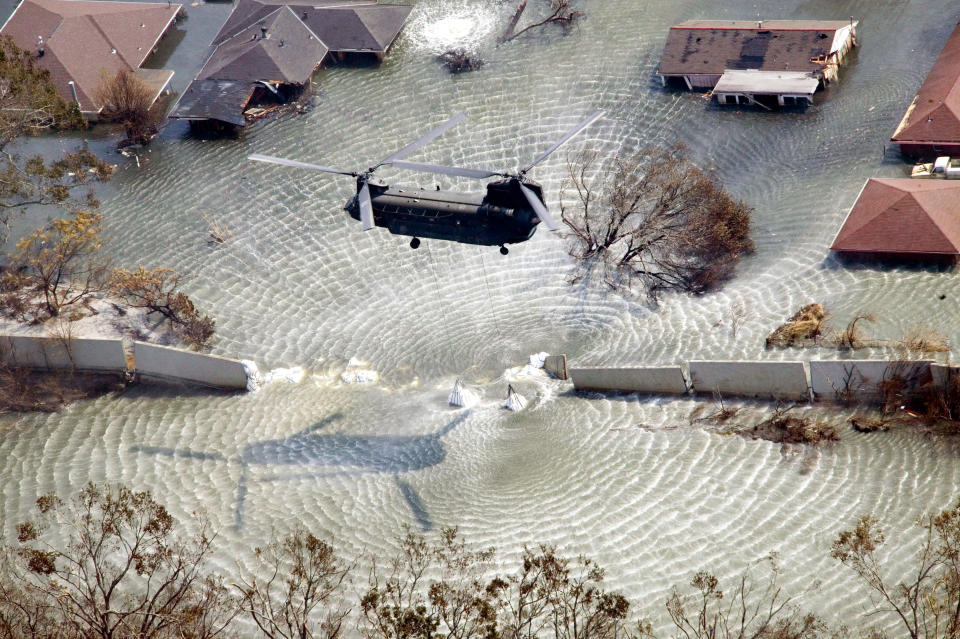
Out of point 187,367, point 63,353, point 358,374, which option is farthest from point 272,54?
point 358,374

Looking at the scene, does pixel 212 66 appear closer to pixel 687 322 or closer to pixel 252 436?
pixel 252 436

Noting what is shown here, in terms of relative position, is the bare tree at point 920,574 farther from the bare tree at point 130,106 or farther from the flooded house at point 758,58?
the bare tree at point 130,106

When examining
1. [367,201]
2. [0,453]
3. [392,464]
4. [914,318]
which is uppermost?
[367,201]

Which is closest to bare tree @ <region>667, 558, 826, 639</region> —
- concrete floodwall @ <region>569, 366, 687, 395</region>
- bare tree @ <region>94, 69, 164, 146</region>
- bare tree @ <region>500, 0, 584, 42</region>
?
concrete floodwall @ <region>569, 366, 687, 395</region>

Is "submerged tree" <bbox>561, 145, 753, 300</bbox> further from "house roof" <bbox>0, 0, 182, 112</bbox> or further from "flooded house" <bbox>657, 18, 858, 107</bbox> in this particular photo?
"house roof" <bbox>0, 0, 182, 112</bbox>

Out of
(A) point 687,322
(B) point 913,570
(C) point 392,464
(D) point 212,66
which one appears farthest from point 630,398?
(D) point 212,66

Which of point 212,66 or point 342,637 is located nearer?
point 342,637

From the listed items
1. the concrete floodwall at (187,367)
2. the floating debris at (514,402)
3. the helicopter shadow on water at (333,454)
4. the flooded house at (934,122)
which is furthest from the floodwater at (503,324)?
the flooded house at (934,122)

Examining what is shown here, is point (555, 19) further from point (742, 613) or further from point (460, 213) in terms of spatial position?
point (742, 613)
